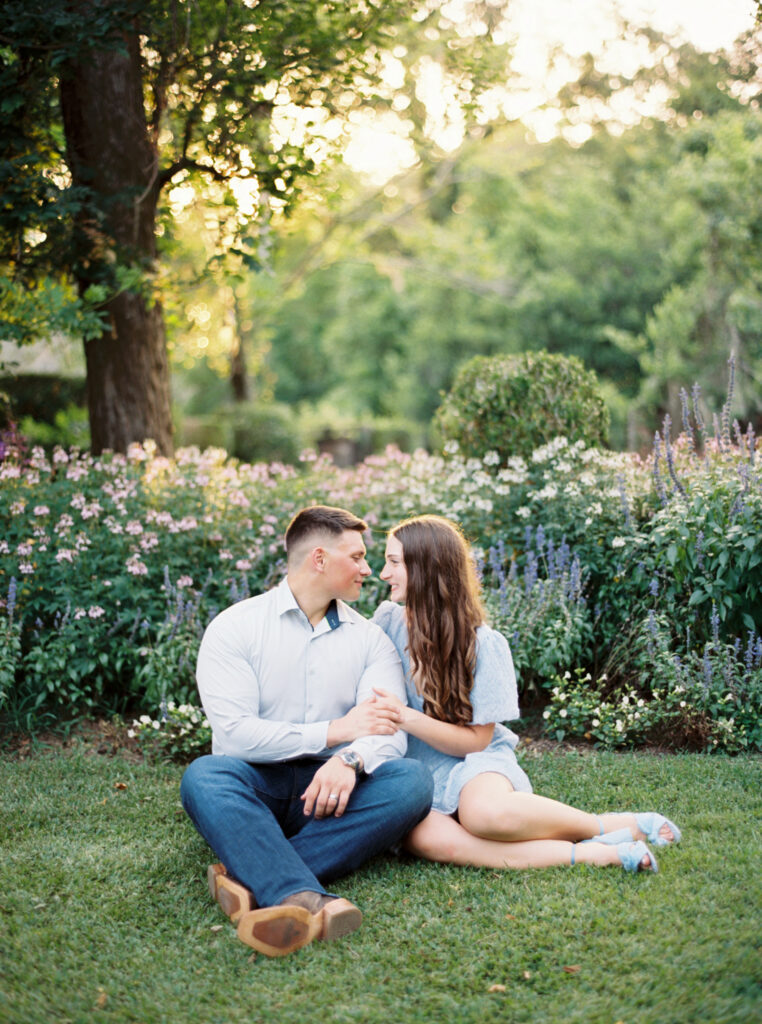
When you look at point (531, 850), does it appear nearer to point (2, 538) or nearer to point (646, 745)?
point (646, 745)

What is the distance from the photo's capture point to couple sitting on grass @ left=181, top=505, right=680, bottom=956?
321cm

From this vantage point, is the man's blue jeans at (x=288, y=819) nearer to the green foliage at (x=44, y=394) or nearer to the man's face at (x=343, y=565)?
the man's face at (x=343, y=565)

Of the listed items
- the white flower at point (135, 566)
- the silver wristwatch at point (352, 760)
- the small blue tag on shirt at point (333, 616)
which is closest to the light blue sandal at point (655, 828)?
the silver wristwatch at point (352, 760)

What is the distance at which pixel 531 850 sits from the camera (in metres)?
3.35

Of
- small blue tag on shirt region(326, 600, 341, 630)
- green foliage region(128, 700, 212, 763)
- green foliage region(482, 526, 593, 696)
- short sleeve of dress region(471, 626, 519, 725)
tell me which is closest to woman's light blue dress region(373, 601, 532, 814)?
short sleeve of dress region(471, 626, 519, 725)

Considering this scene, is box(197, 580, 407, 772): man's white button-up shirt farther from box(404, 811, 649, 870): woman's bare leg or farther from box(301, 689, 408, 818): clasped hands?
box(404, 811, 649, 870): woman's bare leg

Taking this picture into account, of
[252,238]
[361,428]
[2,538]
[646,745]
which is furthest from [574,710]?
[361,428]

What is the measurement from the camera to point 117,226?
6.69 m

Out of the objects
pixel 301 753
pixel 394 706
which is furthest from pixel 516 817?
pixel 301 753

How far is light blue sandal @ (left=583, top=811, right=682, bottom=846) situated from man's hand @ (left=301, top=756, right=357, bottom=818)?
904 mm

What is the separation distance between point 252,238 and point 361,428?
14.4 meters

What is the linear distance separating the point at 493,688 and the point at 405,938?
93 centimetres

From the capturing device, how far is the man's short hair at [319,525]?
141 inches

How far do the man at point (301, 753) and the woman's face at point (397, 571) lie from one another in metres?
0.10
